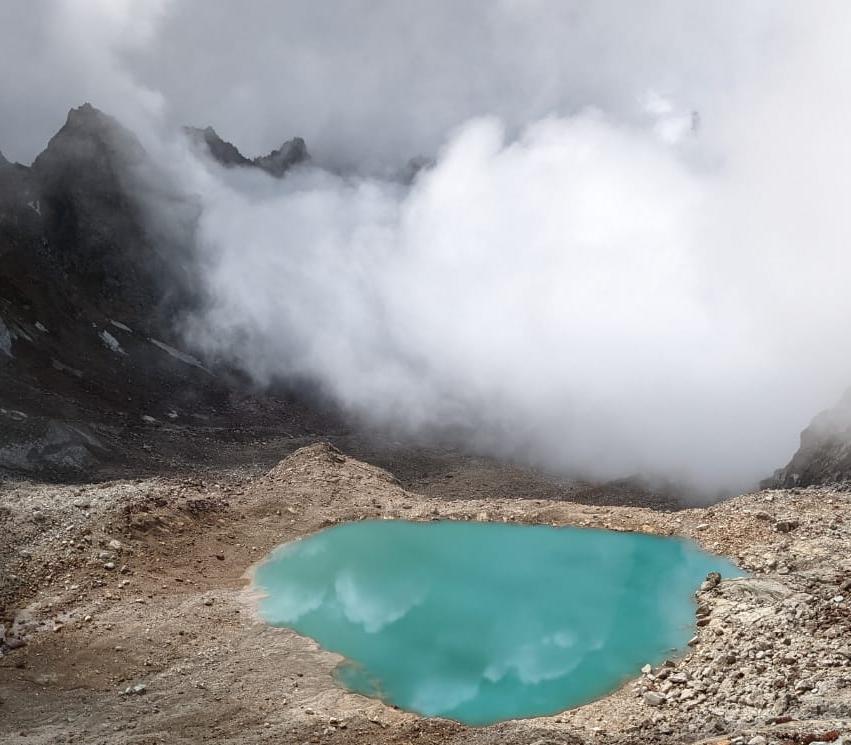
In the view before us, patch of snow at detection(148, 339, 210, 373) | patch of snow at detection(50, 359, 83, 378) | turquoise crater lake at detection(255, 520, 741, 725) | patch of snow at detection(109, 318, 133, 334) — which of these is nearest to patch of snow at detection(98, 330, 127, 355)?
patch of snow at detection(109, 318, 133, 334)

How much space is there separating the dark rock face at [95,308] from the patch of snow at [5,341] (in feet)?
0.33

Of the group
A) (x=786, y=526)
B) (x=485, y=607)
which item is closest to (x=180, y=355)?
(x=485, y=607)

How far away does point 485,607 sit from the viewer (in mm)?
24641

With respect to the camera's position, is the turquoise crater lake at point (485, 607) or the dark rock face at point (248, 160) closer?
the turquoise crater lake at point (485, 607)

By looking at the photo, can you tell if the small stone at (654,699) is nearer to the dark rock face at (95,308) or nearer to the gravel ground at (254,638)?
the gravel ground at (254,638)

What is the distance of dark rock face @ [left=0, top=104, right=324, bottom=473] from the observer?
145 ft

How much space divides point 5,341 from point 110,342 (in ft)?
35.2

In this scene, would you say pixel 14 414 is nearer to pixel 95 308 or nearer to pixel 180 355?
pixel 180 355

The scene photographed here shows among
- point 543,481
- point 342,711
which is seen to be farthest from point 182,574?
point 543,481

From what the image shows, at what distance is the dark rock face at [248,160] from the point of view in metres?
96.8

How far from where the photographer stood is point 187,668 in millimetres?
18672

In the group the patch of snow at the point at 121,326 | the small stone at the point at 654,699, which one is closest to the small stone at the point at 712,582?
the small stone at the point at 654,699

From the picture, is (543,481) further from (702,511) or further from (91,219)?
(91,219)

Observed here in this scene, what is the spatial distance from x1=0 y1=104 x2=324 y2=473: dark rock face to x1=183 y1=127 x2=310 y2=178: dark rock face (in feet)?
54.7
